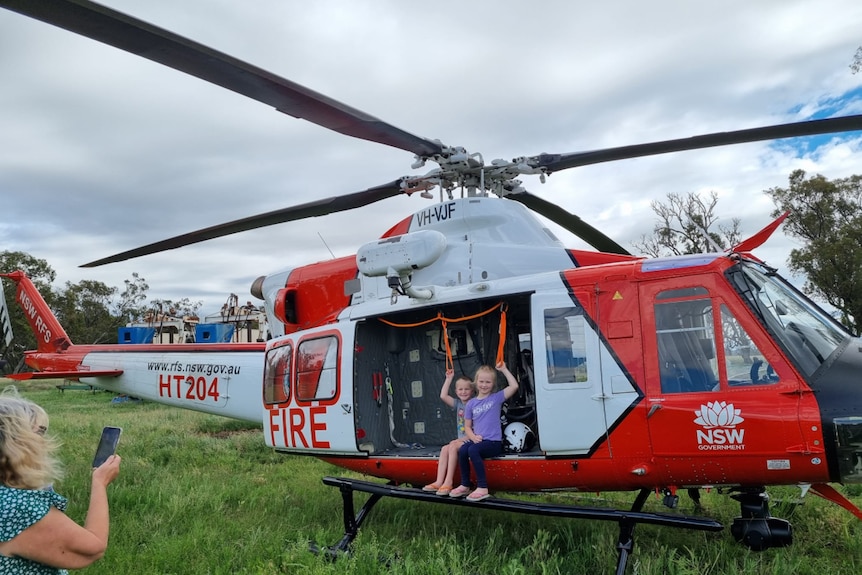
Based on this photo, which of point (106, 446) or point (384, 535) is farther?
point (384, 535)

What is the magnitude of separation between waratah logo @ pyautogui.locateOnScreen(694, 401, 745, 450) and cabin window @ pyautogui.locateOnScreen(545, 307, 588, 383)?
90cm

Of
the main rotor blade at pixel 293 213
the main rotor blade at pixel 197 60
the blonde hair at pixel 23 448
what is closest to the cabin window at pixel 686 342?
the main rotor blade at pixel 197 60

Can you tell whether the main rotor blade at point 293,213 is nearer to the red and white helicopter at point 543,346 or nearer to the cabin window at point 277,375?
the red and white helicopter at point 543,346

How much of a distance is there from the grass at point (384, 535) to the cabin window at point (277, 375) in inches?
49.0

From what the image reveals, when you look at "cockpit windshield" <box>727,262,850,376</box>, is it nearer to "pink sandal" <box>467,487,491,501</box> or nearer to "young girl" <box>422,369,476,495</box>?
"young girl" <box>422,369,476,495</box>

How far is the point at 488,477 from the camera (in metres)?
5.37

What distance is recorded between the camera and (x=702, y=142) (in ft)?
16.9

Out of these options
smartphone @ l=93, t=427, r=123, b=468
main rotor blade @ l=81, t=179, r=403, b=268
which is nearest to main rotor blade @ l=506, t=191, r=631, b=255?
main rotor blade @ l=81, t=179, r=403, b=268

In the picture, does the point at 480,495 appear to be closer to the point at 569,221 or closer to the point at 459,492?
the point at 459,492

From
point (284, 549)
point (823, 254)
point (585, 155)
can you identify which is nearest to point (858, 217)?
point (823, 254)

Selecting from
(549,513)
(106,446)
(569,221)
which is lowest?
(549,513)

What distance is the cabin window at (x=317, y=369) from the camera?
626 centimetres

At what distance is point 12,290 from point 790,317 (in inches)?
1867

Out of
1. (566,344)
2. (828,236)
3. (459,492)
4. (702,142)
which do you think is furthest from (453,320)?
(828,236)
